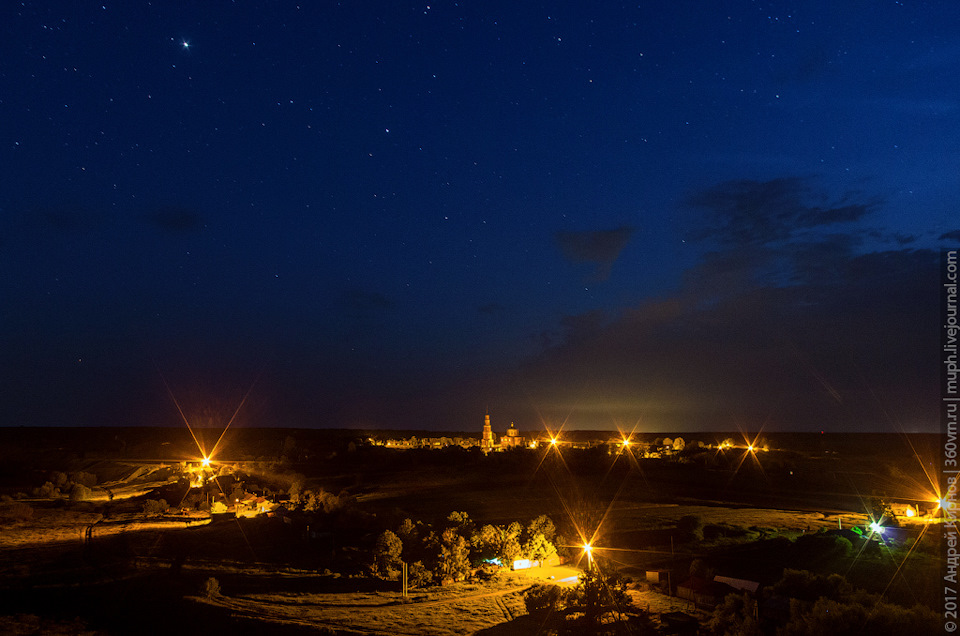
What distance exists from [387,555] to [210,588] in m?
5.30

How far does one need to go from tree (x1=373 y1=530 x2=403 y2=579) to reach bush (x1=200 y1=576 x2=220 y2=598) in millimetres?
4903

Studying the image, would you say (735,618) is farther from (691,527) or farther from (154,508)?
(154,508)

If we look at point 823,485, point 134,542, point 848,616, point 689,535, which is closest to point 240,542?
point 134,542

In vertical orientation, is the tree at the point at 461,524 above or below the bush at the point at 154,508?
above

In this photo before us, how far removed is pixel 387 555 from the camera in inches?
760

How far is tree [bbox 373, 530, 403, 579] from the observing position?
19.1 meters

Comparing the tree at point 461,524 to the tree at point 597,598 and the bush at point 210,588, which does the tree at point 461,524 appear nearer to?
the tree at point 597,598

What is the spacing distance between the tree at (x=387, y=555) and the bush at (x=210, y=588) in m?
4.90

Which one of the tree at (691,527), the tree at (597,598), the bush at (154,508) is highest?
the tree at (691,527)

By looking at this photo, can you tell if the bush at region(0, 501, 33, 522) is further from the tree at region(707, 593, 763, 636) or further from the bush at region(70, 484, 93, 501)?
the tree at region(707, 593, 763, 636)

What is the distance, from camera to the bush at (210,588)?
52.5 feet

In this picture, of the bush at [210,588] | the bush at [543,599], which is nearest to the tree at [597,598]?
the bush at [543,599]

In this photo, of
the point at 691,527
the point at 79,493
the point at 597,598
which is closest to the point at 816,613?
the point at 597,598

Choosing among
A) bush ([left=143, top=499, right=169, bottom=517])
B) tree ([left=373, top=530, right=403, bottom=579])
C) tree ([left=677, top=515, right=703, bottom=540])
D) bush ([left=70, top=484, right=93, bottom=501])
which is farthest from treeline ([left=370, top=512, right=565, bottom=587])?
bush ([left=70, top=484, right=93, bottom=501])
